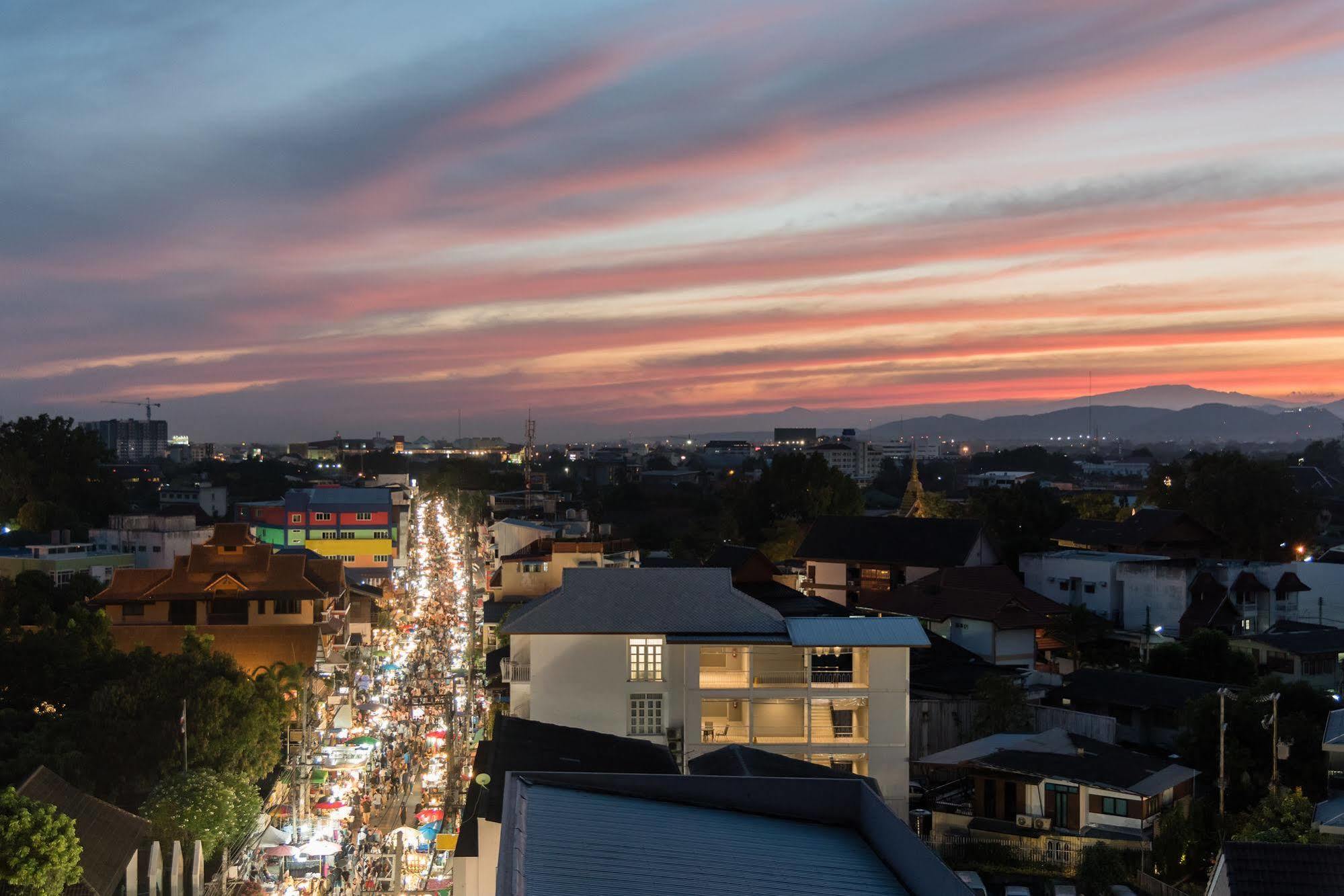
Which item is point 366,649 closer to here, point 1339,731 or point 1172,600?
point 1172,600

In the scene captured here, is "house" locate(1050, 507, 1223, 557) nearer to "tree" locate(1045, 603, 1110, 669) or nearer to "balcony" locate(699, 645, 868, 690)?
"tree" locate(1045, 603, 1110, 669)

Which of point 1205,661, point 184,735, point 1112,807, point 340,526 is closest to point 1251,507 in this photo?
point 1205,661

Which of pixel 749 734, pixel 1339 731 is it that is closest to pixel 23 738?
pixel 749 734

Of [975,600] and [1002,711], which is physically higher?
[975,600]

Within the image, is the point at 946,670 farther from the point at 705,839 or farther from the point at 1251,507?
the point at 1251,507

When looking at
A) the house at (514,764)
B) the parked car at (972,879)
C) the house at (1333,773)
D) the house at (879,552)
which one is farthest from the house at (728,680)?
the house at (879,552)

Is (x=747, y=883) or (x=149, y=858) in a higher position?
(x=747, y=883)

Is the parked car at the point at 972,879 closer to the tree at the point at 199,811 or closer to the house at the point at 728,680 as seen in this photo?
the house at the point at 728,680
